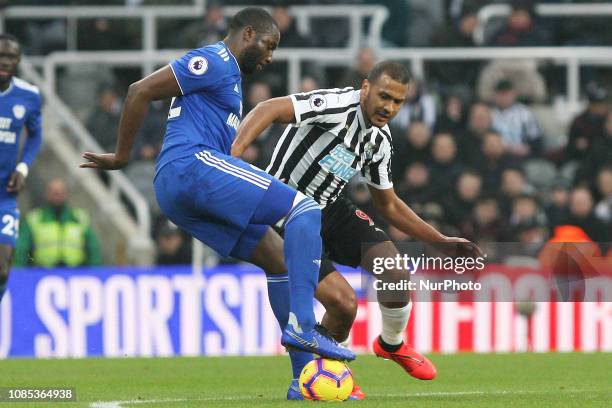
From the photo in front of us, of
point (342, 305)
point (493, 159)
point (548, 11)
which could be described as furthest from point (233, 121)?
point (548, 11)

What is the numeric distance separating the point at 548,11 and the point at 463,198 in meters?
3.68

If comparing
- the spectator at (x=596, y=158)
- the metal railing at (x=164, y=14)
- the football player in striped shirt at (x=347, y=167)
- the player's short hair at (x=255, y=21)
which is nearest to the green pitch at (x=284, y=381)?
the football player in striped shirt at (x=347, y=167)

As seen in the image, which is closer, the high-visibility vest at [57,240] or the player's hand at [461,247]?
the player's hand at [461,247]

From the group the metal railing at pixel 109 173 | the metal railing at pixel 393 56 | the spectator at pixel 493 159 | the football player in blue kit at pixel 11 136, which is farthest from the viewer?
the metal railing at pixel 393 56

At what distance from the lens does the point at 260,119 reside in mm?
8195

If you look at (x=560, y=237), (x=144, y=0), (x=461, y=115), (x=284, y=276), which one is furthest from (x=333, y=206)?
(x=144, y=0)

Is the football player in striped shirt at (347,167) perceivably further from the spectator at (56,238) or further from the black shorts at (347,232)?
the spectator at (56,238)

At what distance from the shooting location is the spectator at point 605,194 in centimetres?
1591

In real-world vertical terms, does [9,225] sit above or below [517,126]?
above

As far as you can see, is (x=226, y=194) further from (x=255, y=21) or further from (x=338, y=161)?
(x=338, y=161)

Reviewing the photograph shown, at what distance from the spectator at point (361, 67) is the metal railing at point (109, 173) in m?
2.66

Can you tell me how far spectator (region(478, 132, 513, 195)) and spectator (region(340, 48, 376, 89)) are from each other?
5.28 ft

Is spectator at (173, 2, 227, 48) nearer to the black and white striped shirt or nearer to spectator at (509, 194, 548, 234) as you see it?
spectator at (509, 194, 548, 234)

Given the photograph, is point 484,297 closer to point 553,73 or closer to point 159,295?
point 159,295
